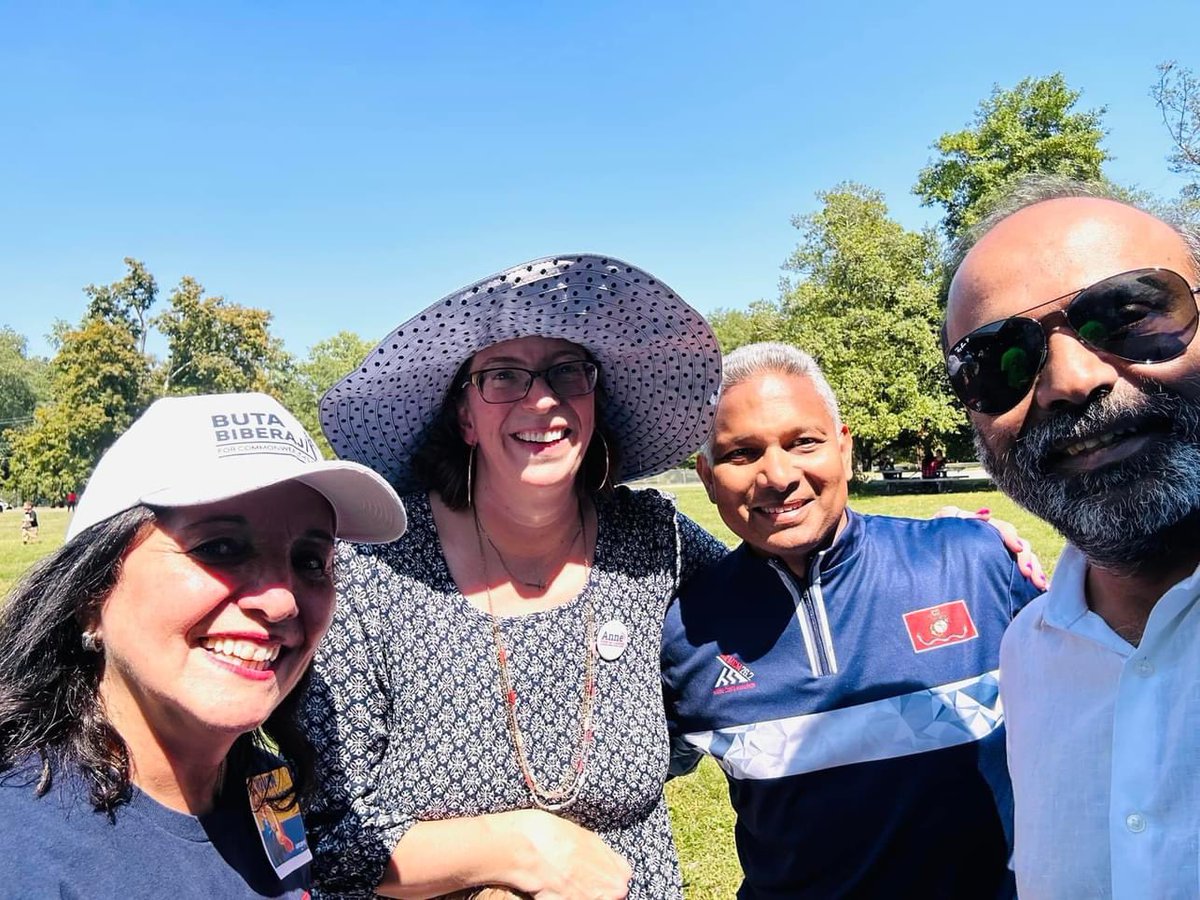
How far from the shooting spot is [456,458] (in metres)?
2.91

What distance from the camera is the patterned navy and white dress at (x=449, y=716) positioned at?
223 centimetres

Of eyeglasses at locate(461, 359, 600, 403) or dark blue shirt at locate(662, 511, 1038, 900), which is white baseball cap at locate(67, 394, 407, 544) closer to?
eyeglasses at locate(461, 359, 600, 403)

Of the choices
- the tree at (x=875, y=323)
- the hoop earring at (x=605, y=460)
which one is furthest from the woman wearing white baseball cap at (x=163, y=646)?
the tree at (x=875, y=323)

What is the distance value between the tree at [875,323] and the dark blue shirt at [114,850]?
34.6 metres

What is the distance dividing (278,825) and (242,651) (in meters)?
0.53

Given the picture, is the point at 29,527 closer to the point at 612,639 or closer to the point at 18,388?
the point at 612,639

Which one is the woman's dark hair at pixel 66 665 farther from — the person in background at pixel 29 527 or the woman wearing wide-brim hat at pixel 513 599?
the person in background at pixel 29 527

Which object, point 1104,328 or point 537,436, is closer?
point 1104,328

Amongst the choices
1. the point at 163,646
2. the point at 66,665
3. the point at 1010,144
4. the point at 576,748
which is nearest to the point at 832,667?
the point at 576,748

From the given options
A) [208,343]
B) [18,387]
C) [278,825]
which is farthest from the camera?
[18,387]

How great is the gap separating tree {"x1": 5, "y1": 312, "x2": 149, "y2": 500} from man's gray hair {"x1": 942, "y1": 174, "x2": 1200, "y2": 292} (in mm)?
41628

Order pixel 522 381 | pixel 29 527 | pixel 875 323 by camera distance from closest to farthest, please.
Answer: pixel 522 381
pixel 29 527
pixel 875 323

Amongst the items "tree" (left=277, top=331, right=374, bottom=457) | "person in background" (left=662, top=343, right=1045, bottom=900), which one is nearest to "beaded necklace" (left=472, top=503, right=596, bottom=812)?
"person in background" (left=662, top=343, right=1045, bottom=900)

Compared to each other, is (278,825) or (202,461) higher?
(202,461)
